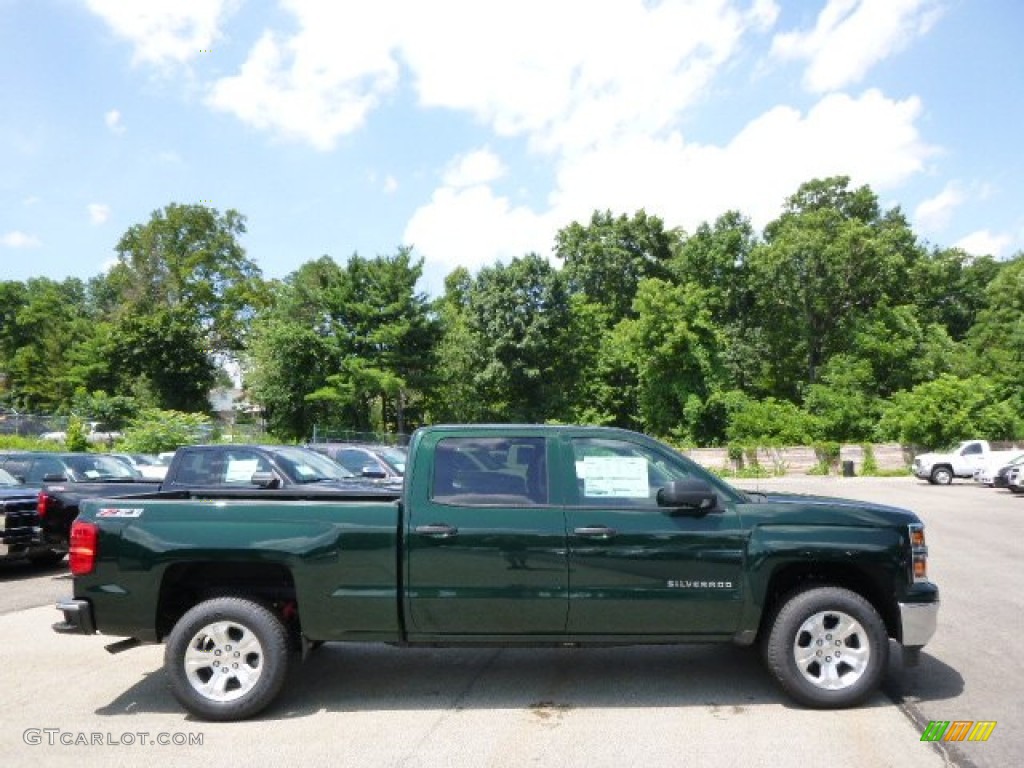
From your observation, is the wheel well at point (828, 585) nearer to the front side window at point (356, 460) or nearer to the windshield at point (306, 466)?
the windshield at point (306, 466)

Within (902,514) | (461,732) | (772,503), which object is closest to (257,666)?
(461,732)

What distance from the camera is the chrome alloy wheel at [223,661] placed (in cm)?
515

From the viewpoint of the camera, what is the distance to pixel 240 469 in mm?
9961

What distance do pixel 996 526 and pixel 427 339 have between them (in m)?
34.9

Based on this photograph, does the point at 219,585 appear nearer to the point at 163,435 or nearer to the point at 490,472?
the point at 490,472

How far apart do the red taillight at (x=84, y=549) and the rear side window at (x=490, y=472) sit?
2.22 m

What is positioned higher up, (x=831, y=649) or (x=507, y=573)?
(x=507, y=573)

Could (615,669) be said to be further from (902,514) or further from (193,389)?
(193,389)

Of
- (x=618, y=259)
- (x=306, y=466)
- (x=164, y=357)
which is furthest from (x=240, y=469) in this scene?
(x=164, y=357)

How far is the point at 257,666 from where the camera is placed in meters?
5.22

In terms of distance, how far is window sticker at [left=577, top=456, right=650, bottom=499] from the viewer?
537 cm

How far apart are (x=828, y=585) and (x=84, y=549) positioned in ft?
16.0

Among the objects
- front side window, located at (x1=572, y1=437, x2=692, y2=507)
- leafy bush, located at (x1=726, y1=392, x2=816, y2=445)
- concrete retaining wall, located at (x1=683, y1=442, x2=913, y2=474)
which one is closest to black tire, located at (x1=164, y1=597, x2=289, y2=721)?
front side window, located at (x1=572, y1=437, x2=692, y2=507)

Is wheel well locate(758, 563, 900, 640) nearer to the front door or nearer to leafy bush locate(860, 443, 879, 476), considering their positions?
the front door
